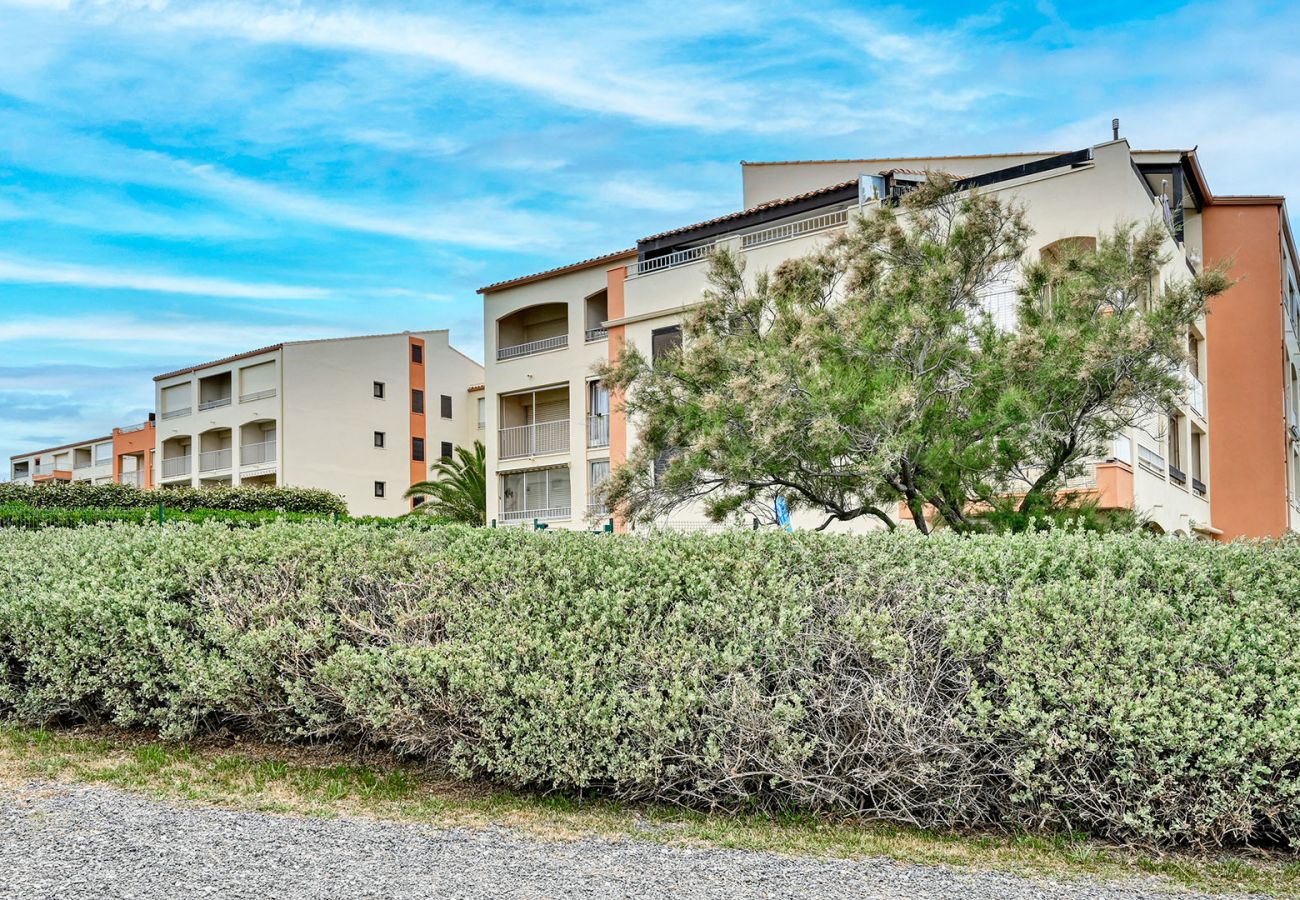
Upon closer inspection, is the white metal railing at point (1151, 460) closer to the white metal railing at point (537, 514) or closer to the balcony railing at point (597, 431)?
the balcony railing at point (597, 431)

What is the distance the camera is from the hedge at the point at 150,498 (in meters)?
25.2

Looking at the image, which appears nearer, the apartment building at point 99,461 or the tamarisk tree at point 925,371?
the tamarisk tree at point 925,371

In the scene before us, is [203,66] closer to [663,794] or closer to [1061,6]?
[1061,6]

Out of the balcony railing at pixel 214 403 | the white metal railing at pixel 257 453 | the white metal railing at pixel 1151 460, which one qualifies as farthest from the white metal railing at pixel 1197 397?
the balcony railing at pixel 214 403

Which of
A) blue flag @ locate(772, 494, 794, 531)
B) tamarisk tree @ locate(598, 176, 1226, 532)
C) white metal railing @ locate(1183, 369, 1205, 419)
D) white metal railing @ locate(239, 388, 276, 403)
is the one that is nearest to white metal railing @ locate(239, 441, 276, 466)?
white metal railing @ locate(239, 388, 276, 403)

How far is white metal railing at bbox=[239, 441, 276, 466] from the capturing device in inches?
1807

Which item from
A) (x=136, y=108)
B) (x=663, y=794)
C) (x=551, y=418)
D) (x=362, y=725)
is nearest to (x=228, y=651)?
(x=362, y=725)

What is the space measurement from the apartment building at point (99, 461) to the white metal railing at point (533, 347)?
29.6 metres

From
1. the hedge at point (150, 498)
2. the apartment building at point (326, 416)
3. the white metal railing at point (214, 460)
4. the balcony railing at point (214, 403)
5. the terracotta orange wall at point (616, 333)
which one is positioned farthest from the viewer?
the white metal railing at point (214, 460)

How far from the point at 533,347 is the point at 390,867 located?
88.3ft

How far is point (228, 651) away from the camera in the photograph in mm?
6168

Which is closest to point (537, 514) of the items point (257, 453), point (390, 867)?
point (257, 453)

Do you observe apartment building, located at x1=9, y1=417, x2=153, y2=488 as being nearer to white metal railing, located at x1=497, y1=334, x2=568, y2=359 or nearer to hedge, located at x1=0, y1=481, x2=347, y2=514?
hedge, located at x1=0, y1=481, x2=347, y2=514

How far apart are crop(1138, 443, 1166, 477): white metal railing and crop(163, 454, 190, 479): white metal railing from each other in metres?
44.4
